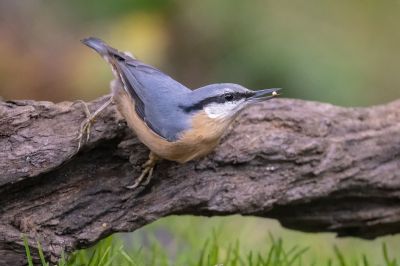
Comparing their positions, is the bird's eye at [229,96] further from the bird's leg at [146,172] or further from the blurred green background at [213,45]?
the blurred green background at [213,45]

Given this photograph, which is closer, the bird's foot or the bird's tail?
the bird's foot

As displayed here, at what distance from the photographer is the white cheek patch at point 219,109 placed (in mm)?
3178

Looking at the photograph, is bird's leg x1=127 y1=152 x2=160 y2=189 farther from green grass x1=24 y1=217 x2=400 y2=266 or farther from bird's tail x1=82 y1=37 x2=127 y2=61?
bird's tail x1=82 y1=37 x2=127 y2=61

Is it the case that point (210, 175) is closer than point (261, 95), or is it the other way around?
point (261, 95)

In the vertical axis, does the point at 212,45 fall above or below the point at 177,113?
above

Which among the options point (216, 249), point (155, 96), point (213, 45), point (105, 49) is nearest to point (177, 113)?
point (155, 96)

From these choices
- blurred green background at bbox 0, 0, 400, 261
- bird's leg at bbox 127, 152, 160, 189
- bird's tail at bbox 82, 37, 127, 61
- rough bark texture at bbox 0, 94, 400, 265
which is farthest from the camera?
blurred green background at bbox 0, 0, 400, 261

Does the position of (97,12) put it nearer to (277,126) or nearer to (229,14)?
(229,14)

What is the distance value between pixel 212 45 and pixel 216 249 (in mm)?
3663

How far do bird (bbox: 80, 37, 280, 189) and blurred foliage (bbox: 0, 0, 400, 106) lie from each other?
3.41 metres

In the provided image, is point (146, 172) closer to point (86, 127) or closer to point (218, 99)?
point (86, 127)

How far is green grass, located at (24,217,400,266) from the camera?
352 centimetres

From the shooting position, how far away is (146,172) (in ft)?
10.7

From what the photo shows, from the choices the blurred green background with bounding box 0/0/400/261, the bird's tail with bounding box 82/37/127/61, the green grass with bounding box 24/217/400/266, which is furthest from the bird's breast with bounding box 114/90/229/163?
the blurred green background with bounding box 0/0/400/261
